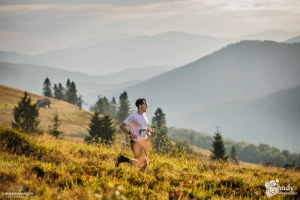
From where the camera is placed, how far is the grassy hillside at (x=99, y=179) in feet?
18.4

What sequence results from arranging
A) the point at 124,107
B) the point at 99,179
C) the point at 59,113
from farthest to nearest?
1. the point at 124,107
2. the point at 59,113
3. the point at 99,179

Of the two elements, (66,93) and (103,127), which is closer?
(103,127)

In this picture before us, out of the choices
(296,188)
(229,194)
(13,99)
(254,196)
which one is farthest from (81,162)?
(13,99)

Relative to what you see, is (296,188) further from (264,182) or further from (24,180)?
(24,180)

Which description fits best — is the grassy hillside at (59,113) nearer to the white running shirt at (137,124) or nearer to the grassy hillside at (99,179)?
the grassy hillside at (99,179)

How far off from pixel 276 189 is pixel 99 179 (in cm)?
421

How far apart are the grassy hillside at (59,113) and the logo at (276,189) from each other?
8408cm

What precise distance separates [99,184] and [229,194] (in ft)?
9.72

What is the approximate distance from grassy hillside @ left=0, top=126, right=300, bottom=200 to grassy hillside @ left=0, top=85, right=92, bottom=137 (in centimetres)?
8089

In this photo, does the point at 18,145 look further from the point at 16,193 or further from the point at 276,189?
the point at 276,189

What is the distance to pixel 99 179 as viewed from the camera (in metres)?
6.48

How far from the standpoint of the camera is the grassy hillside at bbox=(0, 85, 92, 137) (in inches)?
3661

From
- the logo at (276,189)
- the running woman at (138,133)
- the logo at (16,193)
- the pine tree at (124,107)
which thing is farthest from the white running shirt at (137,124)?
the pine tree at (124,107)

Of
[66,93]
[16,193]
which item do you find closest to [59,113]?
[66,93]
